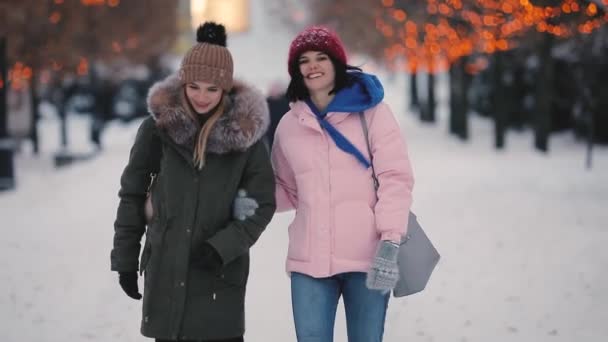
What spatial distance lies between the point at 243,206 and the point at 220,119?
0.40m

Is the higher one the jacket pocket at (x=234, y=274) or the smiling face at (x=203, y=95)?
the smiling face at (x=203, y=95)

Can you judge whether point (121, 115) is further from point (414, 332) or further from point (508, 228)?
point (414, 332)

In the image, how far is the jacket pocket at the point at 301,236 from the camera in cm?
368

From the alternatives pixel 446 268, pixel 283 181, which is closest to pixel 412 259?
pixel 283 181

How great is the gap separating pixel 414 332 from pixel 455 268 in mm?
1920

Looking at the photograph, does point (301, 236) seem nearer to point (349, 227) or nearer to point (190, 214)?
point (349, 227)

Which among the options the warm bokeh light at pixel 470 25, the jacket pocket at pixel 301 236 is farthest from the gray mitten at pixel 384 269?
the warm bokeh light at pixel 470 25

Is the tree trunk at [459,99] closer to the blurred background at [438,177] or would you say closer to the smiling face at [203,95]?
the blurred background at [438,177]

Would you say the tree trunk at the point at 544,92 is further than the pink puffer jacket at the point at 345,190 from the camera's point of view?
Yes

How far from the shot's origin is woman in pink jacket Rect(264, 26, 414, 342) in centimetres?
359

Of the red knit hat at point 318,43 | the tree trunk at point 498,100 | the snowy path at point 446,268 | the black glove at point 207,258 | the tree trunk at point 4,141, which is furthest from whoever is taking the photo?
the tree trunk at point 498,100

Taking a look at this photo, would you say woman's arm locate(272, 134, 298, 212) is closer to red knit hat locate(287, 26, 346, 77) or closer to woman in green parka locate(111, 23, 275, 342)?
woman in green parka locate(111, 23, 275, 342)

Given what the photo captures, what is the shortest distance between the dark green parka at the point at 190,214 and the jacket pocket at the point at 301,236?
0.19 meters

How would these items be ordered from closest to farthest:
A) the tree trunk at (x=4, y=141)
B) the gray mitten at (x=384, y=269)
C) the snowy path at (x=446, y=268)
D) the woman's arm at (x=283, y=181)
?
the gray mitten at (x=384, y=269)
the woman's arm at (x=283, y=181)
the snowy path at (x=446, y=268)
the tree trunk at (x=4, y=141)
